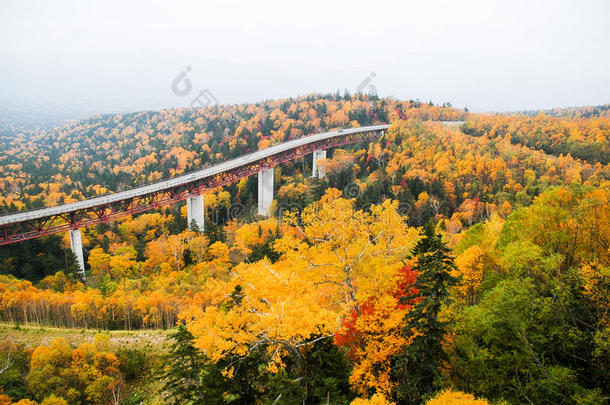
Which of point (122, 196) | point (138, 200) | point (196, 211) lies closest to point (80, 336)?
point (122, 196)

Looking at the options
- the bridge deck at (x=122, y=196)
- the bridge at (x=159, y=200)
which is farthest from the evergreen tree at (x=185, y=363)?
the bridge deck at (x=122, y=196)

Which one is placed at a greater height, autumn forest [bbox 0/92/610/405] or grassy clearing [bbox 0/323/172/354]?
autumn forest [bbox 0/92/610/405]

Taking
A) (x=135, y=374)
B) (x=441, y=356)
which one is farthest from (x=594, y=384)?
(x=135, y=374)

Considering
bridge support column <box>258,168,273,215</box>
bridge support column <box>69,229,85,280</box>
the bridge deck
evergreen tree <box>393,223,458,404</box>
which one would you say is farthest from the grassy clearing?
bridge support column <box>258,168,273,215</box>

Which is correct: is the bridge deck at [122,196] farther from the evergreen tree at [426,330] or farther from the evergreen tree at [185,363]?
A: the evergreen tree at [426,330]

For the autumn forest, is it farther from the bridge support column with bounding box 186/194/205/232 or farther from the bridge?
the bridge support column with bounding box 186/194/205/232

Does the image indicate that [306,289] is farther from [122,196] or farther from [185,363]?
[122,196]
